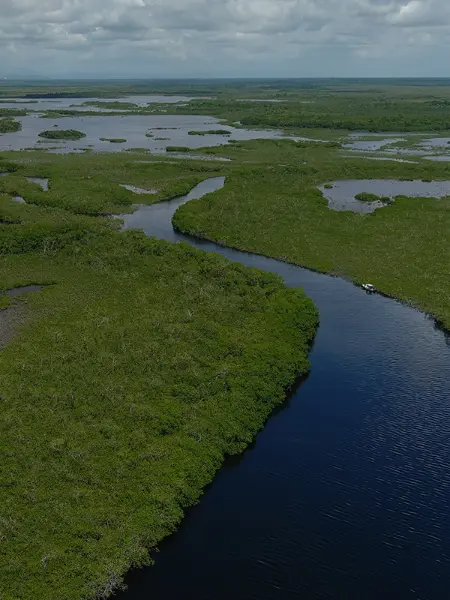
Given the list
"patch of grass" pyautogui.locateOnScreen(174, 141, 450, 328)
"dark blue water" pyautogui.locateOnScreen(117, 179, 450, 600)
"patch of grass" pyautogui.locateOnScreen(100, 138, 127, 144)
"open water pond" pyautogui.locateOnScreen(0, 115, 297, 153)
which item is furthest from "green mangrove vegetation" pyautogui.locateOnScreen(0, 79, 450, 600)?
"patch of grass" pyautogui.locateOnScreen(100, 138, 127, 144)

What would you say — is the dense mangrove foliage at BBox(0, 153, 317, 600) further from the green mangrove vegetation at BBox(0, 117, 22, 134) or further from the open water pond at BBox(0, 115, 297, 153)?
the green mangrove vegetation at BBox(0, 117, 22, 134)

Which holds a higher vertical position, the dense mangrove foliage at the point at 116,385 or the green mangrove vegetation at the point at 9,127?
the green mangrove vegetation at the point at 9,127

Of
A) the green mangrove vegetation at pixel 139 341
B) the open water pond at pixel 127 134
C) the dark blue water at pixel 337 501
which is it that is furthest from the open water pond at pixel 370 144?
the dark blue water at pixel 337 501

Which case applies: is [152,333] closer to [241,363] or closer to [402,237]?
[241,363]

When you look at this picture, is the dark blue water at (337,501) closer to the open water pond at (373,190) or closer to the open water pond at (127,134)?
the open water pond at (373,190)

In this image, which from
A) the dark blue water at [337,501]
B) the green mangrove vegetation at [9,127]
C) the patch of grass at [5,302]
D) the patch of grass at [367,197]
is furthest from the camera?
the green mangrove vegetation at [9,127]

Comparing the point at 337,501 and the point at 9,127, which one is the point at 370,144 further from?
the point at 337,501

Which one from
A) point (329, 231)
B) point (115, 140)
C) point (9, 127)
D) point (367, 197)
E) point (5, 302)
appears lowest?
point (5, 302)

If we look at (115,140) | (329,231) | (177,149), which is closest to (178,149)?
(177,149)
